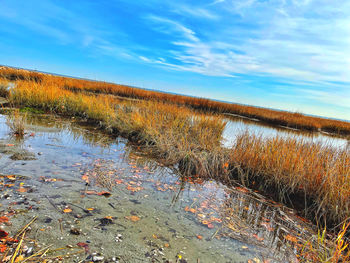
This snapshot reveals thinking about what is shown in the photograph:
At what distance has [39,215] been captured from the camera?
2625 mm

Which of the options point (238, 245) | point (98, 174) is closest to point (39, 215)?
point (98, 174)

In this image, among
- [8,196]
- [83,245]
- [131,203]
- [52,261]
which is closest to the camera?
[52,261]

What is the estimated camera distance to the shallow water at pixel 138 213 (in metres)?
2.45

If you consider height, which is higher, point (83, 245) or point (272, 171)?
point (272, 171)

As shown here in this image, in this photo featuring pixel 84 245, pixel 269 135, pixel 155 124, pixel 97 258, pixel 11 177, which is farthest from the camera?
pixel 269 135

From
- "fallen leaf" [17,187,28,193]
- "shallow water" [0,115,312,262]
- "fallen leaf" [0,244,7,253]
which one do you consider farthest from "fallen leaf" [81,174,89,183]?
"fallen leaf" [0,244,7,253]

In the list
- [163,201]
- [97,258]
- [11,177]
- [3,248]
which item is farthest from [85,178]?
[97,258]

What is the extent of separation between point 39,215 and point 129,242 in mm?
1273

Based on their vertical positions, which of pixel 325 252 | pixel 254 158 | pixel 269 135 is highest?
pixel 269 135

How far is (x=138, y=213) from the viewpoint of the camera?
313cm

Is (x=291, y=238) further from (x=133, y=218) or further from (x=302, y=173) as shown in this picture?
(x=133, y=218)

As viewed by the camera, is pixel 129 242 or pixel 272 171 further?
pixel 272 171

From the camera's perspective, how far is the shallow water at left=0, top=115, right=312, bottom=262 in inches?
96.3

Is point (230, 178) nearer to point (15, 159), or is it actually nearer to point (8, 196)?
point (8, 196)
